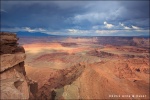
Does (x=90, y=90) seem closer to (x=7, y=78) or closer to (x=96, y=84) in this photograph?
(x=96, y=84)

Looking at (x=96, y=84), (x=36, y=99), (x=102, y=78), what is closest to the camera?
(x=36, y=99)

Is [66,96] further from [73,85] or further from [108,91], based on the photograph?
[108,91]

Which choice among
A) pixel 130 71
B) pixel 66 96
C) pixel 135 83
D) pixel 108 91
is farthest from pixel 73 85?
pixel 130 71

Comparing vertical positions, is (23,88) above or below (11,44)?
below

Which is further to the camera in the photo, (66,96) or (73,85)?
(73,85)

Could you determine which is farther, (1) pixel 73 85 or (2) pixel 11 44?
(1) pixel 73 85

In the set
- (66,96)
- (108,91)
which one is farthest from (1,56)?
(108,91)

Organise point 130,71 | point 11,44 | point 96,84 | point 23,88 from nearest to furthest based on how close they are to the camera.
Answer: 1. point 23,88
2. point 11,44
3. point 96,84
4. point 130,71

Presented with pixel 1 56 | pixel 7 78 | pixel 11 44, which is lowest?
pixel 7 78

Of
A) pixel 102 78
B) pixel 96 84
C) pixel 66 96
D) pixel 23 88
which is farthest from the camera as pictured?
pixel 102 78
